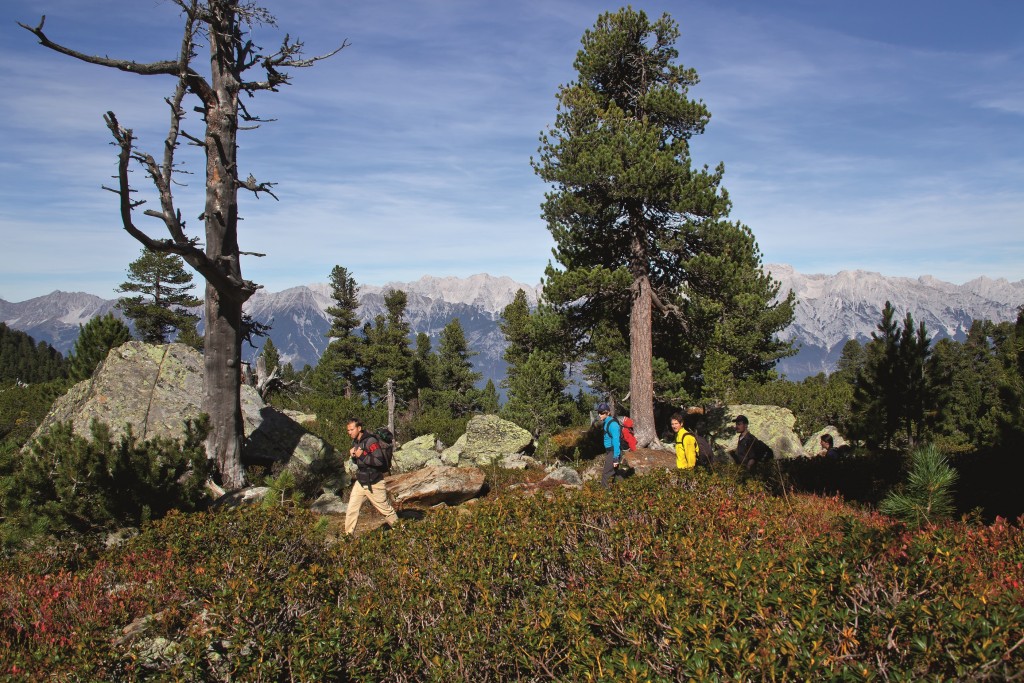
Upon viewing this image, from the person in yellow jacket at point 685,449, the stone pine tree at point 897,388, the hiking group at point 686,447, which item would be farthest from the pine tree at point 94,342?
the stone pine tree at point 897,388

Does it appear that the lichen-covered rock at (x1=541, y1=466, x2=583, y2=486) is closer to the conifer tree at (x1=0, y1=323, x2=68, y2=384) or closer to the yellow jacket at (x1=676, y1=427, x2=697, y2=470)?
the yellow jacket at (x1=676, y1=427, x2=697, y2=470)

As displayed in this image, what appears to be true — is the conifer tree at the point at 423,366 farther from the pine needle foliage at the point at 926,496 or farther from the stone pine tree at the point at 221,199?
the pine needle foliage at the point at 926,496

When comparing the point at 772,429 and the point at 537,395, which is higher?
the point at 537,395

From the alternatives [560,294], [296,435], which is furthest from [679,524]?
[560,294]

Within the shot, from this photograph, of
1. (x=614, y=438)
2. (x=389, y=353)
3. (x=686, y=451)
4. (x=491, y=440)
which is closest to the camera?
(x=686, y=451)

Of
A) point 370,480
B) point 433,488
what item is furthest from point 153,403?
point 433,488

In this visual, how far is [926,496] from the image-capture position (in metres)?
5.50

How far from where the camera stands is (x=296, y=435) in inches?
523

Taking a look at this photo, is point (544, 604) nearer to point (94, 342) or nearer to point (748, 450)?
point (748, 450)

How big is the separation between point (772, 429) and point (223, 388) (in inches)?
677

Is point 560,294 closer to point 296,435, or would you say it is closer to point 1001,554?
point 296,435

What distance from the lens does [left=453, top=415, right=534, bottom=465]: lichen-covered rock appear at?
23484 mm

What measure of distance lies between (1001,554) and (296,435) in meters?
12.2

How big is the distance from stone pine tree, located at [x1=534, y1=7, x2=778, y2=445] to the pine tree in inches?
481
